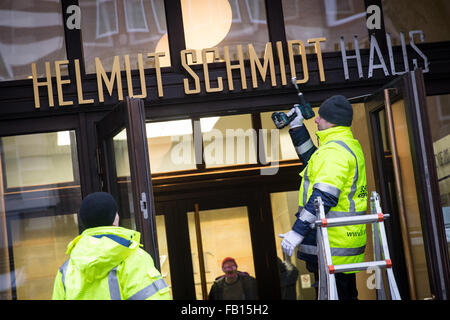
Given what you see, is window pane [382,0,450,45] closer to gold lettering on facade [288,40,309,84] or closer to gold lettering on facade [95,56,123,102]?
gold lettering on facade [288,40,309,84]

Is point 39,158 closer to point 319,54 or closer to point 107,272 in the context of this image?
point 319,54

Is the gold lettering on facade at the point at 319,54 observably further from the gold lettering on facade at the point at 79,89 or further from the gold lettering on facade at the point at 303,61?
the gold lettering on facade at the point at 79,89

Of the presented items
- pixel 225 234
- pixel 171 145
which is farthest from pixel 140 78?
pixel 225 234

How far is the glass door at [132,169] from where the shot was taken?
18.5 ft

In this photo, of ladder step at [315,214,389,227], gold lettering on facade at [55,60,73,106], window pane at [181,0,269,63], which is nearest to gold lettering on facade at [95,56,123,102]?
gold lettering on facade at [55,60,73,106]

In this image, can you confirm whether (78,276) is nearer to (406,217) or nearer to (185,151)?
(406,217)

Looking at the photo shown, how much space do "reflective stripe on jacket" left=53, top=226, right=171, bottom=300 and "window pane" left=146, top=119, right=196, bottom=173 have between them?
5.55 metres

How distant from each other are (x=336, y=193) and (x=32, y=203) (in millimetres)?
2854

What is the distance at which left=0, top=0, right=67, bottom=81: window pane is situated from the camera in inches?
267

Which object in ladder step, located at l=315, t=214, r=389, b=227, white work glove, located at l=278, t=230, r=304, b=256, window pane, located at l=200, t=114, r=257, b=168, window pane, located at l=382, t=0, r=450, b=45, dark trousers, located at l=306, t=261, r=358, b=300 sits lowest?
dark trousers, located at l=306, t=261, r=358, b=300

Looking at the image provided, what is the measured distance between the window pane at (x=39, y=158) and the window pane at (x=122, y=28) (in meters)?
0.80

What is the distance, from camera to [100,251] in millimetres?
3674
